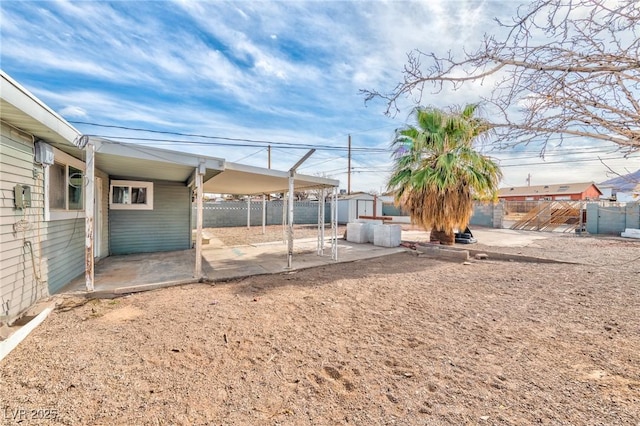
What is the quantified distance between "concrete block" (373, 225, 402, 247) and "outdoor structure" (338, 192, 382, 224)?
31.2 ft

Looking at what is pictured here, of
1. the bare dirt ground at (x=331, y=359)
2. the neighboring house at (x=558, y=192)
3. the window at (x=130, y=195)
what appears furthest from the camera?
the neighboring house at (x=558, y=192)

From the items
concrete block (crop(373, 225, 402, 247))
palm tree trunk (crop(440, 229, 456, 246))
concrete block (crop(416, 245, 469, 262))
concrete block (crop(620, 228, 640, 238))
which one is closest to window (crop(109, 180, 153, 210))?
concrete block (crop(373, 225, 402, 247))

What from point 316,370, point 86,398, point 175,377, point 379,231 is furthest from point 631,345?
point 379,231

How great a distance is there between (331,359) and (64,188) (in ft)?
16.9

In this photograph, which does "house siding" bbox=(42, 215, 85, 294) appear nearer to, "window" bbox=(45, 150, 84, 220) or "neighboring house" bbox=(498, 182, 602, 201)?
"window" bbox=(45, 150, 84, 220)

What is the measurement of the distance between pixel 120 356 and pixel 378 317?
2.89 metres

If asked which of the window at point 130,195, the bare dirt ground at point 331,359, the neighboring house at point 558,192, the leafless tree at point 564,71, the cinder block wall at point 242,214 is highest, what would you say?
the neighboring house at point 558,192

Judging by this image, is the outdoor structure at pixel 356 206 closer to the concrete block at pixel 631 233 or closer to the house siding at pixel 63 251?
the concrete block at pixel 631 233

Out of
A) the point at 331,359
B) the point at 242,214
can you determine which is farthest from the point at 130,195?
the point at 242,214

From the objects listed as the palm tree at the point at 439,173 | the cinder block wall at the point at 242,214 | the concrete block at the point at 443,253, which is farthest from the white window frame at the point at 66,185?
the cinder block wall at the point at 242,214

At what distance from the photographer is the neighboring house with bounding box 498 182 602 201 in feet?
102

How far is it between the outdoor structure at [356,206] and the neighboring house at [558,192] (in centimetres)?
1857

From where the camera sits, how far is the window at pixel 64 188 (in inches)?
162

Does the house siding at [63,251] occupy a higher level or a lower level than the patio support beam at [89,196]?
lower
